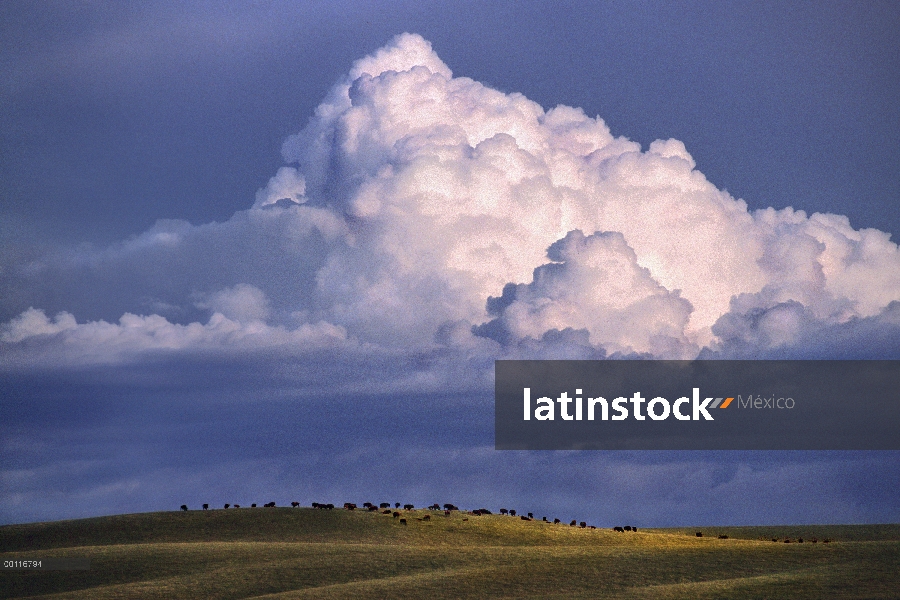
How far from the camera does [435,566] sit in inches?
2581

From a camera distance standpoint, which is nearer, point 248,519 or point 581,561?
point 581,561

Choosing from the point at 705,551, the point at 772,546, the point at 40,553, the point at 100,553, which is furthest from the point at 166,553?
the point at 772,546

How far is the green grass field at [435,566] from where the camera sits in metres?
56.8

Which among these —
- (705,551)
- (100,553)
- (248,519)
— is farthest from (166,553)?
(705,551)

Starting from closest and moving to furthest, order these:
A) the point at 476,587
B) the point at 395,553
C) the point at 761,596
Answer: the point at 761,596, the point at 476,587, the point at 395,553

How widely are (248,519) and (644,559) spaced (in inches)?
1587

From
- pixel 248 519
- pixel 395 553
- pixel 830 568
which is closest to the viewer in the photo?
pixel 830 568

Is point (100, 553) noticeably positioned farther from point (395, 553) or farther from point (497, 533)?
point (497, 533)

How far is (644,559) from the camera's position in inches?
2594

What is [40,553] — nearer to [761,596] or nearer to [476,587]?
[476,587]

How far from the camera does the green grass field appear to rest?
5675 centimetres

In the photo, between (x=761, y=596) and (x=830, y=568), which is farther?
(x=830, y=568)

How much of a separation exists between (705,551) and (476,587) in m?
20.3

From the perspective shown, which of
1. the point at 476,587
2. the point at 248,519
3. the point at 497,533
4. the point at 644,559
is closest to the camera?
the point at 476,587
